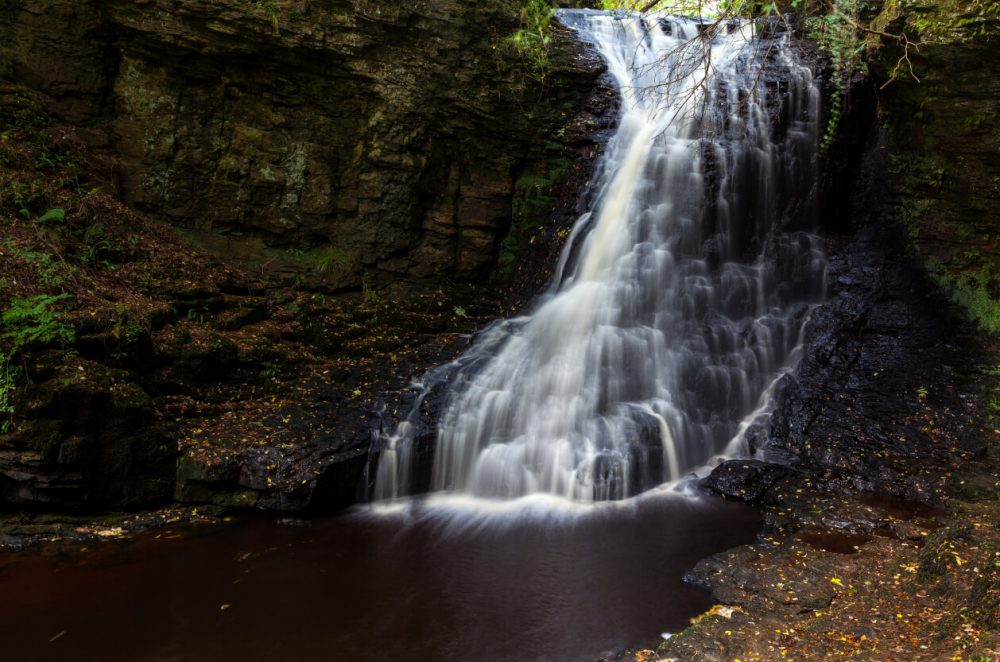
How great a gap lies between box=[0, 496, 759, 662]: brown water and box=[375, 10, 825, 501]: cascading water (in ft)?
2.66

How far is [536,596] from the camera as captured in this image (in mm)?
5297

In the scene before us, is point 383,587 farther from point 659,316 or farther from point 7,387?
point 659,316

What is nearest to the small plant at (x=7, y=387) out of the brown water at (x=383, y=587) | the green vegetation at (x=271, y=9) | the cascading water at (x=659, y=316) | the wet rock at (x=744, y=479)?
the brown water at (x=383, y=587)

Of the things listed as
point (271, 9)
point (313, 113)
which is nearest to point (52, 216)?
point (313, 113)

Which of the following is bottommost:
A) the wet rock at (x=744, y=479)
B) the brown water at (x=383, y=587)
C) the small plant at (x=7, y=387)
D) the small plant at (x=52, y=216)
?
the brown water at (x=383, y=587)

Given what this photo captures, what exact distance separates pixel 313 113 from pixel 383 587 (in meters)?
7.54

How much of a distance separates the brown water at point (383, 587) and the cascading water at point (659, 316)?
0.81 meters

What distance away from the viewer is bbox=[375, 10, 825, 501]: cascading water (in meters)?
7.61

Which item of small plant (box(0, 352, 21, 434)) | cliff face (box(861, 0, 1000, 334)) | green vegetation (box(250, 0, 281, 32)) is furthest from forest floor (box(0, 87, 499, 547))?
cliff face (box(861, 0, 1000, 334))

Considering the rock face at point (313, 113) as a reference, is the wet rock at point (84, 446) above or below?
below

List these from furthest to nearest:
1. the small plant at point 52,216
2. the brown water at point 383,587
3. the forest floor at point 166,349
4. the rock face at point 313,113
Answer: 1. the rock face at point 313,113
2. the small plant at point 52,216
3. the forest floor at point 166,349
4. the brown water at point 383,587

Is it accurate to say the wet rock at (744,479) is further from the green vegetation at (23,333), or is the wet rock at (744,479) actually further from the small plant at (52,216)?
the small plant at (52,216)

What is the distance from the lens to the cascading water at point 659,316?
7.61 metres

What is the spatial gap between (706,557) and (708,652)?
63.6 inches
